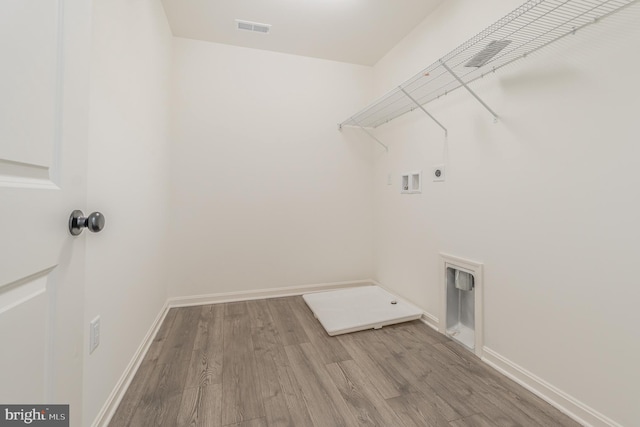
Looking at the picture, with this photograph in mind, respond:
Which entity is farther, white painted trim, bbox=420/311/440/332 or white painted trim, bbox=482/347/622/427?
white painted trim, bbox=420/311/440/332

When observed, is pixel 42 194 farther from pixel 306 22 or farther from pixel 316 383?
pixel 306 22

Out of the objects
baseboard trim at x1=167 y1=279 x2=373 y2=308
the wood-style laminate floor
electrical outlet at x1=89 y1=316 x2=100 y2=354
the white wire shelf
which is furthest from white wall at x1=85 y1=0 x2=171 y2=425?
the white wire shelf

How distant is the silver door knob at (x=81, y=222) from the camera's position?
67cm

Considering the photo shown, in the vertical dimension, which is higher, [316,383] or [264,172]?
[264,172]

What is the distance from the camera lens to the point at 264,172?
2.70 metres

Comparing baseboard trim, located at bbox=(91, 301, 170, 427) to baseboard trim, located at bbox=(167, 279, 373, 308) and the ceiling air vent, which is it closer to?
baseboard trim, located at bbox=(167, 279, 373, 308)

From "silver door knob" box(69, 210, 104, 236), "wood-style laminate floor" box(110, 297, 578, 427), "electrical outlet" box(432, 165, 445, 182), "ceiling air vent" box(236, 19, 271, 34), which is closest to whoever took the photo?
"silver door knob" box(69, 210, 104, 236)

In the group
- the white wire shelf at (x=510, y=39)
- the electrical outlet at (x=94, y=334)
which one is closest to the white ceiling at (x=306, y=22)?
the white wire shelf at (x=510, y=39)

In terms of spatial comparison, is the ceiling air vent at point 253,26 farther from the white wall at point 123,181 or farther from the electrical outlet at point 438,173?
the electrical outlet at point 438,173

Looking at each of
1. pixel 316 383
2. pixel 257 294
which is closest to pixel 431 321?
pixel 316 383

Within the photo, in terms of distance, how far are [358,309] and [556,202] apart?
157cm

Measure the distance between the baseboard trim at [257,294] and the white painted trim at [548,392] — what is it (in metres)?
1.52

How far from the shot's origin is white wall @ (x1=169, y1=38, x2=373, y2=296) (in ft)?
8.23

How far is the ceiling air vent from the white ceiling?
0.14 ft
